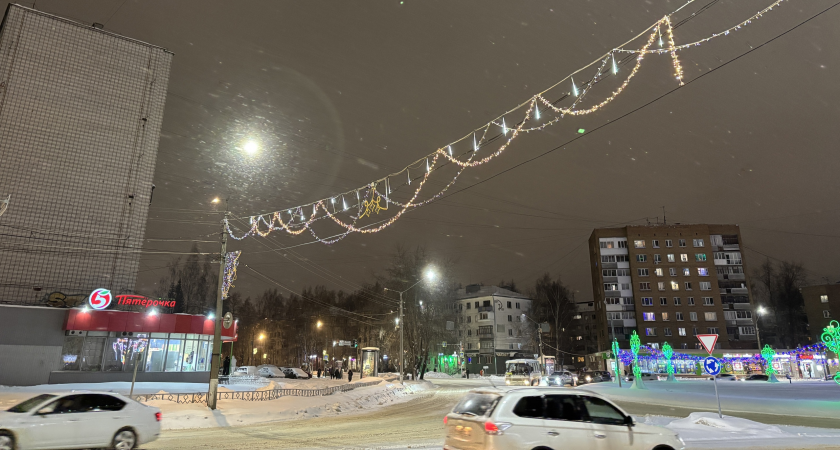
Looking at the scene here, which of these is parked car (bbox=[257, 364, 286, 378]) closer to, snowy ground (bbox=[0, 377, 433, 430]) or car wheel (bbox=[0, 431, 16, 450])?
snowy ground (bbox=[0, 377, 433, 430])

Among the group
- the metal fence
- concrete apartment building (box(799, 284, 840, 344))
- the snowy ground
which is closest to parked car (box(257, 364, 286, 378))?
the snowy ground

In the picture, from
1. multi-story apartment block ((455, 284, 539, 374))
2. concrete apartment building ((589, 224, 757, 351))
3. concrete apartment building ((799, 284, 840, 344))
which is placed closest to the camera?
concrete apartment building ((799, 284, 840, 344))

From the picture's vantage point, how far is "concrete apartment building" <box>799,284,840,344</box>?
7238cm

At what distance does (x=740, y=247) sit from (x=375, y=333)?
200 ft

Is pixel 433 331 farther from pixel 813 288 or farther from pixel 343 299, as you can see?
pixel 813 288

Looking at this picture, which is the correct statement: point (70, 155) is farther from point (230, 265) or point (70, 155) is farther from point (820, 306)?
point (820, 306)

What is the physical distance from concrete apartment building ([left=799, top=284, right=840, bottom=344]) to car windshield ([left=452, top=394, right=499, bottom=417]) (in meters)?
85.8

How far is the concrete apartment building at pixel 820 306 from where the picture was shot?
7238 centimetres

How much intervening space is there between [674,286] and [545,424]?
266 ft

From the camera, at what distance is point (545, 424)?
726cm

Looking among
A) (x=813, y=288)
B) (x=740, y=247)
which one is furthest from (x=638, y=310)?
(x=813, y=288)

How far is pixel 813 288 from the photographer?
7562cm

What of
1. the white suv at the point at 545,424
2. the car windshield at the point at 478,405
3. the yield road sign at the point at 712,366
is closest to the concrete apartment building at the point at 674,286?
the yield road sign at the point at 712,366

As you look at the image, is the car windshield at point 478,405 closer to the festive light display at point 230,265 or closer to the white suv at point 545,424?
the white suv at point 545,424
